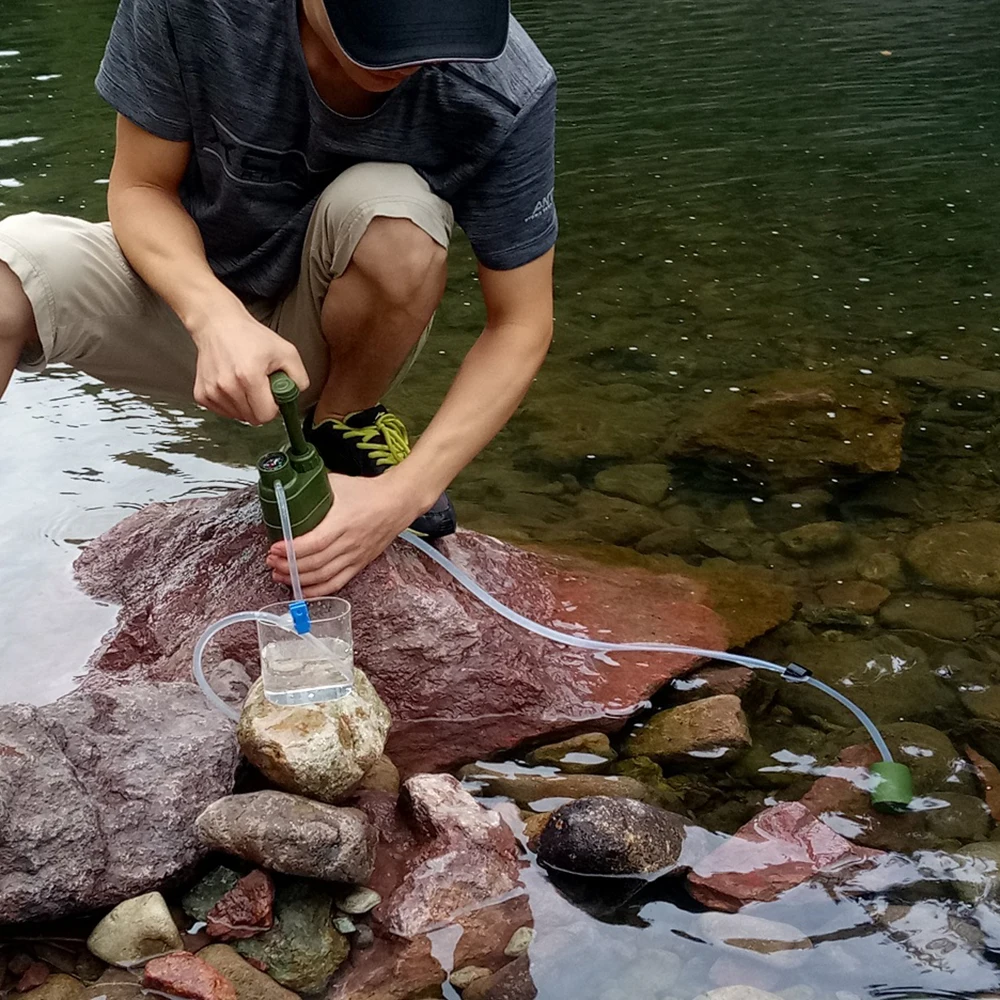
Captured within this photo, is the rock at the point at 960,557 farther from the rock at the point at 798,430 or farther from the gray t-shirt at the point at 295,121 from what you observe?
the gray t-shirt at the point at 295,121

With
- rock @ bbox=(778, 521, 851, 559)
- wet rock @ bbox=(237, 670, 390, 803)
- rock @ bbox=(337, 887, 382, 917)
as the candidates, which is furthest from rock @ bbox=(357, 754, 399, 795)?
rock @ bbox=(778, 521, 851, 559)

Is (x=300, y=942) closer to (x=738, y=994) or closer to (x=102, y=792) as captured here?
(x=102, y=792)

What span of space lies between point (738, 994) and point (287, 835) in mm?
911

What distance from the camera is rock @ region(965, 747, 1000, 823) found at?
2949 millimetres

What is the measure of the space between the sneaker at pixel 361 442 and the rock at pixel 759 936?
1.30 m

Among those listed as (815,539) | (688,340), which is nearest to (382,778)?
(815,539)

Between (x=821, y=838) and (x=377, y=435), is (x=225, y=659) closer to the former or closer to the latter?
(x=377, y=435)

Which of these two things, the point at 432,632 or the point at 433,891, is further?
the point at 432,632

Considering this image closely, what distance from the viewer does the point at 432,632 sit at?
3.21 meters

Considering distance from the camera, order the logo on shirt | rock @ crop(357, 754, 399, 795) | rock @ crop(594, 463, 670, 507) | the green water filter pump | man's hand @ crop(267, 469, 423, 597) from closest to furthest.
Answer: the green water filter pump → man's hand @ crop(267, 469, 423, 597) → rock @ crop(357, 754, 399, 795) → the logo on shirt → rock @ crop(594, 463, 670, 507)

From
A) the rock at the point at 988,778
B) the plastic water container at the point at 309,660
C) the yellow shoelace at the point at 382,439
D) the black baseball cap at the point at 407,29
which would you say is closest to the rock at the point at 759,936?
the rock at the point at 988,778

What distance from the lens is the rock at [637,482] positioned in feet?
14.9

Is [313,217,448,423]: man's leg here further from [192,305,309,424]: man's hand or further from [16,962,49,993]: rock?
[16,962,49,993]: rock

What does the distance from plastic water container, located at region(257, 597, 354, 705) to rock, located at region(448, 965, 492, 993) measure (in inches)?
24.7
